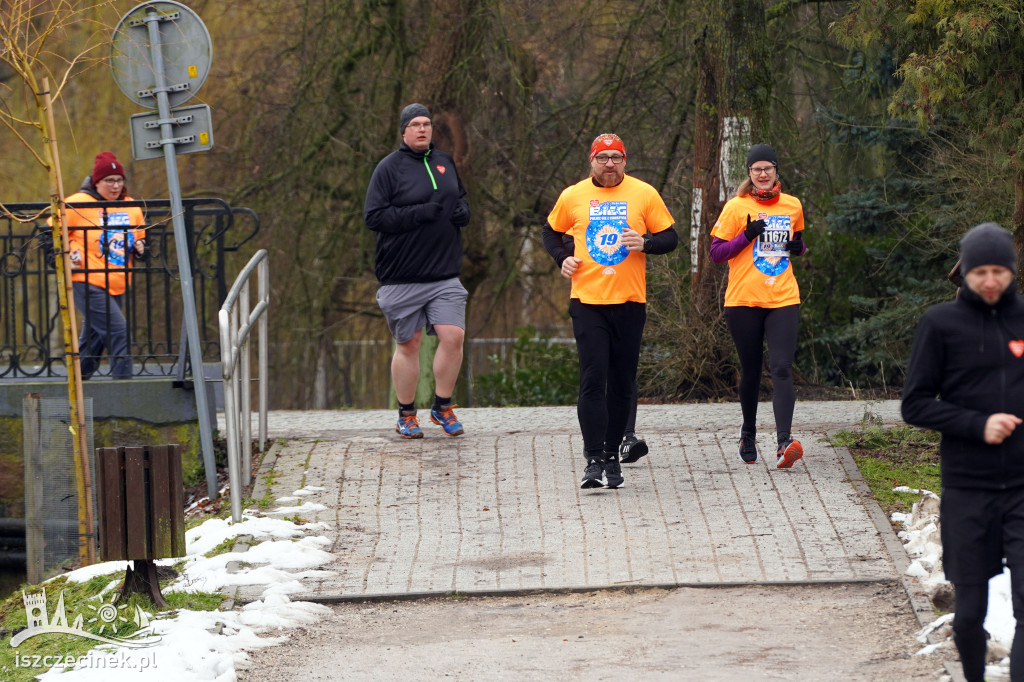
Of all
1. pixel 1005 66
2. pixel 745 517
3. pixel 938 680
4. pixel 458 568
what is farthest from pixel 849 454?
pixel 938 680

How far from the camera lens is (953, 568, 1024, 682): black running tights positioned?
4.10 m

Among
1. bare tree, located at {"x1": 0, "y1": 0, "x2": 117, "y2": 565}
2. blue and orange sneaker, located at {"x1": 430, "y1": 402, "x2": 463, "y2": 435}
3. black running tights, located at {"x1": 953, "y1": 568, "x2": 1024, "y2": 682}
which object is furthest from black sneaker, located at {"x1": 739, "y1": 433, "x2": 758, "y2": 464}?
bare tree, located at {"x1": 0, "y1": 0, "x2": 117, "y2": 565}

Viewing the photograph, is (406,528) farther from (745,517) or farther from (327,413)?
(327,413)

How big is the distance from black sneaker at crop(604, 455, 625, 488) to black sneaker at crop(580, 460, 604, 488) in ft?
0.21

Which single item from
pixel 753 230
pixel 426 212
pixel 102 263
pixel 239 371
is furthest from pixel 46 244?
pixel 753 230

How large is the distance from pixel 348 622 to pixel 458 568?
73 centimetres

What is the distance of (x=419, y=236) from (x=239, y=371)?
4.68 ft

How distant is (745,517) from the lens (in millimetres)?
6836

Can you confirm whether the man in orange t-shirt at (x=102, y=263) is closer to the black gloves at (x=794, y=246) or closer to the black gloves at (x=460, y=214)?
the black gloves at (x=460, y=214)

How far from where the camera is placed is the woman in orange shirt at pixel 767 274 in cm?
755

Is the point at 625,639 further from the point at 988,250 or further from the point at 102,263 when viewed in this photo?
the point at 102,263

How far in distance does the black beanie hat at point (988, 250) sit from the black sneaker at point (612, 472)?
3.44 m

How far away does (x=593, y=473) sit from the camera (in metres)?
7.34

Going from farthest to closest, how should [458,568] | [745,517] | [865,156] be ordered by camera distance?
1. [865,156]
2. [745,517]
3. [458,568]
